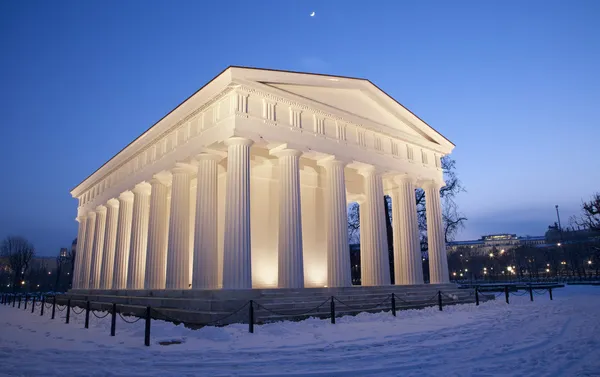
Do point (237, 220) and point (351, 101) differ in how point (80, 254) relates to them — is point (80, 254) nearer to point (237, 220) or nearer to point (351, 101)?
point (237, 220)

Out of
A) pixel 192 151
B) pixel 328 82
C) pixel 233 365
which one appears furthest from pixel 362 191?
pixel 233 365

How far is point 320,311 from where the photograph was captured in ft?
51.3

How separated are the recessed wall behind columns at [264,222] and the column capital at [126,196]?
28.7 ft

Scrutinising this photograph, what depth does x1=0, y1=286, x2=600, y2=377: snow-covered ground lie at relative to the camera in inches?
297

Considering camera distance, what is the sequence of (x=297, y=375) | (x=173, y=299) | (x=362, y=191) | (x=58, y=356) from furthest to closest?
(x=362, y=191) < (x=173, y=299) < (x=58, y=356) < (x=297, y=375)

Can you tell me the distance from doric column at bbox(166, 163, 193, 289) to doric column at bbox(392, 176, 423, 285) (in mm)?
12407

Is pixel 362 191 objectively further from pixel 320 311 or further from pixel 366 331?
pixel 366 331

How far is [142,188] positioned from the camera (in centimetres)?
2542

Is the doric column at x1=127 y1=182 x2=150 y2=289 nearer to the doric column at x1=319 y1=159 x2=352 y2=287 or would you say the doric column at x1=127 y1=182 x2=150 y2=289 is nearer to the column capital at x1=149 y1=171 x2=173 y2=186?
the column capital at x1=149 y1=171 x2=173 y2=186

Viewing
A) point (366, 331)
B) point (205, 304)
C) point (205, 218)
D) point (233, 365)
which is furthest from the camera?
point (205, 218)

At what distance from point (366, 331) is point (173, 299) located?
8788mm

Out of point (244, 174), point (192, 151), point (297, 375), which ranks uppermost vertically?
point (192, 151)

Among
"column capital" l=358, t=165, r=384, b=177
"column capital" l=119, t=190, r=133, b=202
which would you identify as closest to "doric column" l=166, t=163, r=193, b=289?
"column capital" l=119, t=190, r=133, b=202

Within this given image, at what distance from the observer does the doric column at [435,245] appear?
84.0ft
